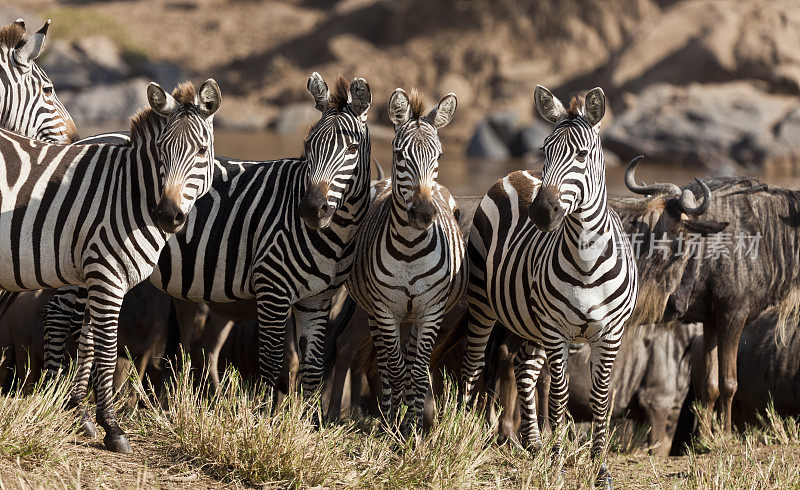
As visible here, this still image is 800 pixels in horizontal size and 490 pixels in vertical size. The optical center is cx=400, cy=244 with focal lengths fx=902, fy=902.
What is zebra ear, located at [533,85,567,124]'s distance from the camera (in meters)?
4.98

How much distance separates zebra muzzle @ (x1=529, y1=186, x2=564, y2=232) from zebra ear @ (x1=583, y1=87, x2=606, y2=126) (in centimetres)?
50

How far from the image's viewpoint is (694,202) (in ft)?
23.2

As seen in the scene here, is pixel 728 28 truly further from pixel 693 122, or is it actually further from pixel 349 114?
pixel 349 114

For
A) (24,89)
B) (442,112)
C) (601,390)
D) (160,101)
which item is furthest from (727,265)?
(24,89)

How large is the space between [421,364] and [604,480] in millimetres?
1236

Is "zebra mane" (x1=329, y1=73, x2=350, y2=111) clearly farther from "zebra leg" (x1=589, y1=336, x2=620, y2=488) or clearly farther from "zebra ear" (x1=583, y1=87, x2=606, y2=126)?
"zebra leg" (x1=589, y1=336, x2=620, y2=488)

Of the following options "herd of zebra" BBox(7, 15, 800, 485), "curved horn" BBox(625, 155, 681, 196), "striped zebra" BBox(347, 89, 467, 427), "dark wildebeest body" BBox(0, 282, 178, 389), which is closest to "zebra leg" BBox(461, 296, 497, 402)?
"herd of zebra" BBox(7, 15, 800, 485)

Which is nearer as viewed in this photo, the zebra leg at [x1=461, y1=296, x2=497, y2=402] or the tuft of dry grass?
the tuft of dry grass

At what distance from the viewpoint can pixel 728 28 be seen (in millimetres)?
21516

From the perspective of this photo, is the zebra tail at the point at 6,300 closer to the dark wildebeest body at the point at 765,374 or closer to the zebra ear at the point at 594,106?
the zebra ear at the point at 594,106

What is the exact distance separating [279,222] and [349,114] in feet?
2.64

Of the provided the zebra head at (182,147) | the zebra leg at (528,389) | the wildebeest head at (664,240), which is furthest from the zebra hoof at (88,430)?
the wildebeest head at (664,240)

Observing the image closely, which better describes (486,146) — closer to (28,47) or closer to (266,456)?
(28,47)

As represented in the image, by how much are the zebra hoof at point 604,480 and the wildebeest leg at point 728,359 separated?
2178mm
